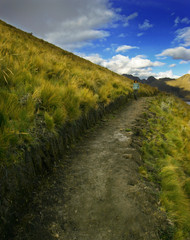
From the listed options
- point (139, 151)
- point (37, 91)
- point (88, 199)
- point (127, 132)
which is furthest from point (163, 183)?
point (37, 91)

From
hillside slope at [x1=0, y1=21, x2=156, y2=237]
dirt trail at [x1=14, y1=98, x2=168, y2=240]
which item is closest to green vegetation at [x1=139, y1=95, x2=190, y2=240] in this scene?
dirt trail at [x1=14, y1=98, x2=168, y2=240]

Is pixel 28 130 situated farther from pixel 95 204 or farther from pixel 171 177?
pixel 171 177

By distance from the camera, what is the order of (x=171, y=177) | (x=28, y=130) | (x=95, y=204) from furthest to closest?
(x=171, y=177) < (x=28, y=130) < (x=95, y=204)

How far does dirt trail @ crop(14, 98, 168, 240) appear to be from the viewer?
2.06m

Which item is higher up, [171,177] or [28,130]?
[28,130]

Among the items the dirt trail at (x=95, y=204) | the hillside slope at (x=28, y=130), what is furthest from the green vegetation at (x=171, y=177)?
the hillside slope at (x=28, y=130)

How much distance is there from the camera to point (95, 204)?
2.46 metres

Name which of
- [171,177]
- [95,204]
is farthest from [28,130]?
[171,177]

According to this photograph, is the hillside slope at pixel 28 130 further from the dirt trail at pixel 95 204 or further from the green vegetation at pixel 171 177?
the green vegetation at pixel 171 177

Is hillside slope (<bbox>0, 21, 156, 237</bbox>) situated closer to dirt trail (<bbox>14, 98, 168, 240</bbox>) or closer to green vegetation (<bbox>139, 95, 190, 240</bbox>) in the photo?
dirt trail (<bbox>14, 98, 168, 240</bbox>)

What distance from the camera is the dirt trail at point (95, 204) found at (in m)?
2.06

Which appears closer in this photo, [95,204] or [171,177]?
[95,204]

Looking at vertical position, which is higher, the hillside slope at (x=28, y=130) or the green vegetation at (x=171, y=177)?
the hillside slope at (x=28, y=130)

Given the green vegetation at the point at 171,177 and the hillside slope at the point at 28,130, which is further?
the green vegetation at the point at 171,177
